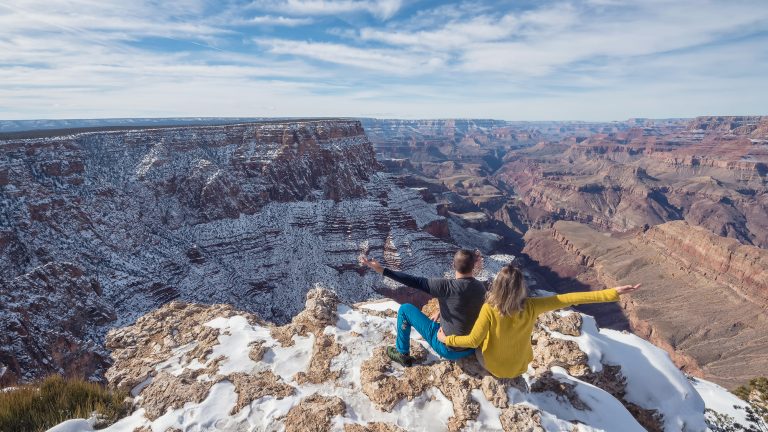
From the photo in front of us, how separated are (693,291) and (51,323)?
276 feet

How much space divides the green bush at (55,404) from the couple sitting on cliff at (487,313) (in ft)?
17.3

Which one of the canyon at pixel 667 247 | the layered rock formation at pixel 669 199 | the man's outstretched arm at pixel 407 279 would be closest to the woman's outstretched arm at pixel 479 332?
the man's outstretched arm at pixel 407 279

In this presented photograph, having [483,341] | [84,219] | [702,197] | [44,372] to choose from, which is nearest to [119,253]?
[84,219]

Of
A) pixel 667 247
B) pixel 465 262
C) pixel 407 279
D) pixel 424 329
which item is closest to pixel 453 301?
pixel 465 262

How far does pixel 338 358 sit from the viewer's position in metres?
7.80

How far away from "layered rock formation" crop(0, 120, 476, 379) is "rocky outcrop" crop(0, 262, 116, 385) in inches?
7.5

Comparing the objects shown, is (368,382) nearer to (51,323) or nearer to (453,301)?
(453,301)

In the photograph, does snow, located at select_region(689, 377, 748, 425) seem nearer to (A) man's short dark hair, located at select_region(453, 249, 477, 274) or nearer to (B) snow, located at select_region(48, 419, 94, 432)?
(A) man's short dark hair, located at select_region(453, 249, 477, 274)

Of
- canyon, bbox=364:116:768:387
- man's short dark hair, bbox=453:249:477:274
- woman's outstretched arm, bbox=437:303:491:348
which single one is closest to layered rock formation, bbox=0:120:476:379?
woman's outstretched arm, bbox=437:303:491:348

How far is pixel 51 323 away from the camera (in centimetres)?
2305

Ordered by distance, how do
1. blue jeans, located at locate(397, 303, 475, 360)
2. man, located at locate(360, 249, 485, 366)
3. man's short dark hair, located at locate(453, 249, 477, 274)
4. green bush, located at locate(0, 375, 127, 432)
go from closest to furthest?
green bush, located at locate(0, 375, 127, 432)
man's short dark hair, located at locate(453, 249, 477, 274)
man, located at locate(360, 249, 485, 366)
blue jeans, located at locate(397, 303, 475, 360)

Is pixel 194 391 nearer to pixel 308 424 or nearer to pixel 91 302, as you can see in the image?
pixel 308 424

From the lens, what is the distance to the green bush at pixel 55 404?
577 centimetres

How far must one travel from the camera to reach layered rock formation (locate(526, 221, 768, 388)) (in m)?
49.2
